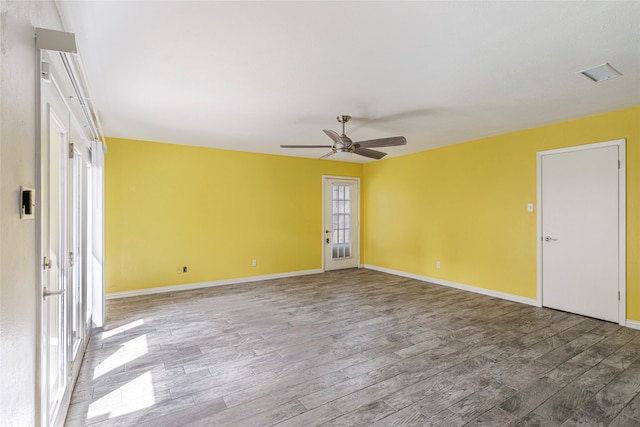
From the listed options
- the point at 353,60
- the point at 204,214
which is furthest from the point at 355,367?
the point at 204,214

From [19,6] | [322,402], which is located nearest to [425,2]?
[19,6]

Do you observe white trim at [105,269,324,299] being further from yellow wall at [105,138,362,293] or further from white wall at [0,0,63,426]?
white wall at [0,0,63,426]

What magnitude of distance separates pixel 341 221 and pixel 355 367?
462 cm

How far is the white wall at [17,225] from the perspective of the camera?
0.94 m

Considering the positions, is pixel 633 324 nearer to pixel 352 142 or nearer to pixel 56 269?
pixel 352 142

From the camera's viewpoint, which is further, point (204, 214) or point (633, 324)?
point (204, 214)

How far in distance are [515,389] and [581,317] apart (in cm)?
241

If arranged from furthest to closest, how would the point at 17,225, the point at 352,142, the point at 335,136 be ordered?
the point at 352,142, the point at 335,136, the point at 17,225

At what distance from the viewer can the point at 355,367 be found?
264 cm

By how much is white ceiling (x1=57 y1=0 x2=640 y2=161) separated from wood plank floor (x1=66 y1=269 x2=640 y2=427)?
258 centimetres

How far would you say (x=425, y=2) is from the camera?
177cm

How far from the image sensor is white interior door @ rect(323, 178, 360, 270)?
22.5ft

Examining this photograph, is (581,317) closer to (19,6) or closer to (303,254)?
(303,254)

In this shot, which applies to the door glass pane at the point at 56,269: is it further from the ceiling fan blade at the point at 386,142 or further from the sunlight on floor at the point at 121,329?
the ceiling fan blade at the point at 386,142
